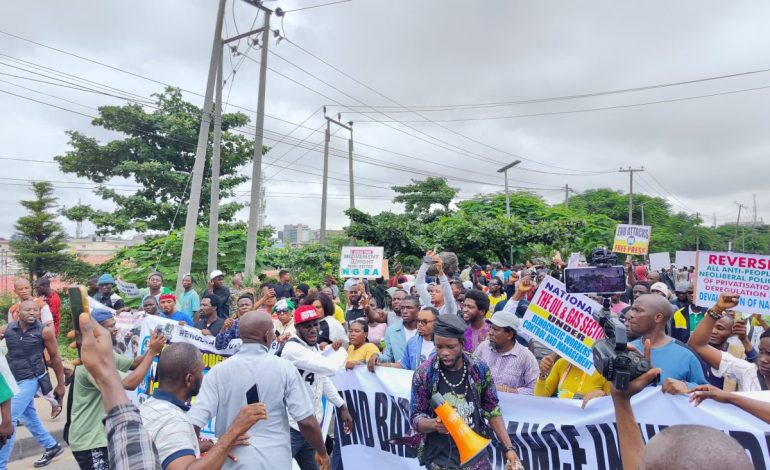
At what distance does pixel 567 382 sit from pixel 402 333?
5.84 feet

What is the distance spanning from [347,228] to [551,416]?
57.0 ft

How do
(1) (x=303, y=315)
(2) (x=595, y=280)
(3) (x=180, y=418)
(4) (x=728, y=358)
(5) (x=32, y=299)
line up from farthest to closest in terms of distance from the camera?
(5) (x=32, y=299) → (1) (x=303, y=315) → (2) (x=595, y=280) → (4) (x=728, y=358) → (3) (x=180, y=418)

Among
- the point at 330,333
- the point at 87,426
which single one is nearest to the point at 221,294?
the point at 330,333

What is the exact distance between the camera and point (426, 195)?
41719 mm

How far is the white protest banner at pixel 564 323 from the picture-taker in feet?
13.8

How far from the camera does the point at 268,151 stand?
25.1m

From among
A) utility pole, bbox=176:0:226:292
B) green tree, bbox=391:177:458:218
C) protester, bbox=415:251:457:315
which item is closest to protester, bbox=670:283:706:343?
protester, bbox=415:251:457:315

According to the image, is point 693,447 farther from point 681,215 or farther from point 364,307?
point 681,215

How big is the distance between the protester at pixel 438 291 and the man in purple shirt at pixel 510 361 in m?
1.00

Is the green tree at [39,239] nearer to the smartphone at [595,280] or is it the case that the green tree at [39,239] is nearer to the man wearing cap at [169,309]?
the man wearing cap at [169,309]

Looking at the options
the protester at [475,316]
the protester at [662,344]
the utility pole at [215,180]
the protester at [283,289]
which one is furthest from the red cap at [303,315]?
the utility pole at [215,180]

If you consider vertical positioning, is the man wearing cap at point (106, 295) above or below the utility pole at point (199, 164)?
below

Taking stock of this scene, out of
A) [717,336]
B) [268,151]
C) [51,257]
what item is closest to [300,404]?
[717,336]

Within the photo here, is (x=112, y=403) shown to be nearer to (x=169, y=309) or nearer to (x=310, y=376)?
(x=310, y=376)
